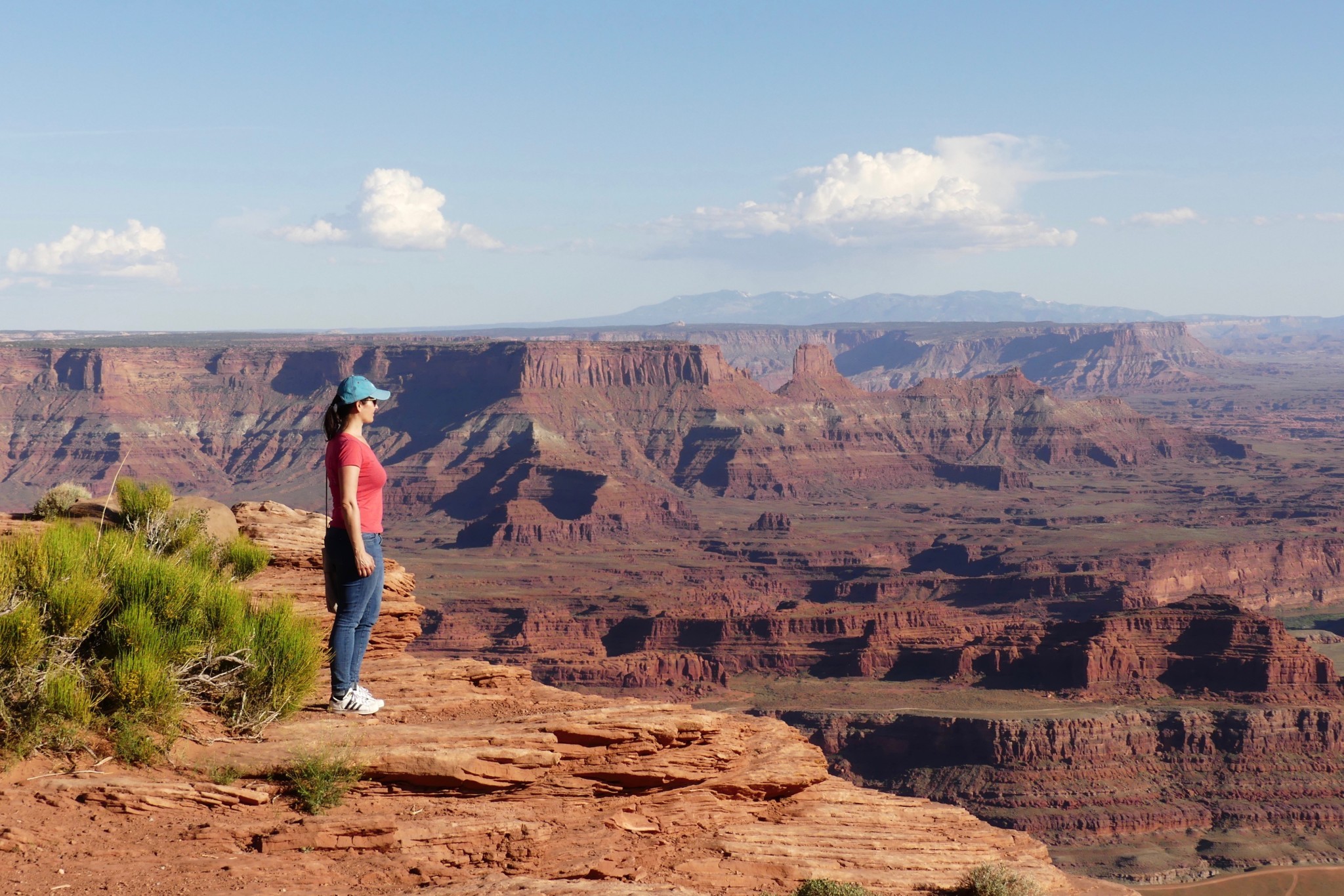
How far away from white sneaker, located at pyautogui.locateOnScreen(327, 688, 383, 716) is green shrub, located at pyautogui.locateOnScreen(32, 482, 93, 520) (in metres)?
6.40

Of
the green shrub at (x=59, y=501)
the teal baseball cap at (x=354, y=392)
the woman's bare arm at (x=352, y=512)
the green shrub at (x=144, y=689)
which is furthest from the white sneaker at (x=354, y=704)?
the green shrub at (x=59, y=501)

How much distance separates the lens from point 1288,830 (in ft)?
207

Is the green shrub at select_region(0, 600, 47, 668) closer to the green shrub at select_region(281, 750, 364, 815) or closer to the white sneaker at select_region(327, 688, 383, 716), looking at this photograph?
the green shrub at select_region(281, 750, 364, 815)

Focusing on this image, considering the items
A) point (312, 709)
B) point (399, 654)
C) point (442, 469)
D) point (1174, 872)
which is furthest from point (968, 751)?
→ point (442, 469)

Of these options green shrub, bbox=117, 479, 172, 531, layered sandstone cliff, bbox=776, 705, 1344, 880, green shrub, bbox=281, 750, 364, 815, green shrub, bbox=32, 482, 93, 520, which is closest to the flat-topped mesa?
layered sandstone cliff, bbox=776, 705, 1344, 880

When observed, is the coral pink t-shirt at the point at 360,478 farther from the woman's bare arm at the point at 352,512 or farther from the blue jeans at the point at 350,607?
the blue jeans at the point at 350,607

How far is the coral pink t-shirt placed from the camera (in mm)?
11312

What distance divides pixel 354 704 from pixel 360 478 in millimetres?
2177

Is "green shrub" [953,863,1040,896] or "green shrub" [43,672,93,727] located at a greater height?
"green shrub" [43,672,93,727]

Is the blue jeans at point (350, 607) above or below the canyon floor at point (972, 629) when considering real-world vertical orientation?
above

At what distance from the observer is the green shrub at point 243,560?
1562 cm

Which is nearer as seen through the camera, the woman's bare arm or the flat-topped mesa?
the woman's bare arm

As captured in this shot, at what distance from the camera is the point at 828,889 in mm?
11109

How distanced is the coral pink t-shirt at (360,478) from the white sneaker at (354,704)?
157 cm
